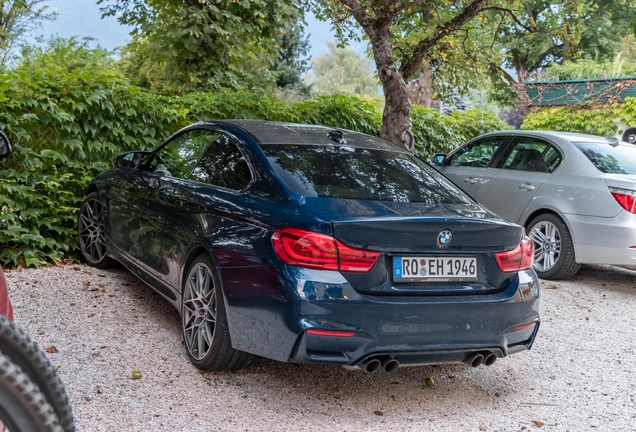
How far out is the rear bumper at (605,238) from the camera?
22.7ft

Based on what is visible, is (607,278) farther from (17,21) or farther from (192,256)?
(17,21)

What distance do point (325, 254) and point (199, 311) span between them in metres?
1.16

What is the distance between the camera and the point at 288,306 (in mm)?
3447

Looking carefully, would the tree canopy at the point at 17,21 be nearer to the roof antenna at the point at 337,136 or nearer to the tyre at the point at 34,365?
the roof antenna at the point at 337,136

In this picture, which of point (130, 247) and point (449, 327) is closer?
point (449, 327)

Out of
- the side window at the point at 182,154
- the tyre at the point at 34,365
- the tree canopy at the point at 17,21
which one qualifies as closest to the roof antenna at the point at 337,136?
the side window at the point at 182,154

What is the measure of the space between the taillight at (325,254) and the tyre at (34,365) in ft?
6.12

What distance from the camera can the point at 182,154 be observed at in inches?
202

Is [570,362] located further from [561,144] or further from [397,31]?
[397,31]

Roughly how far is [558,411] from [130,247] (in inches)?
133

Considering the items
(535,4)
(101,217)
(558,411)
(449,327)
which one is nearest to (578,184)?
(558,411)

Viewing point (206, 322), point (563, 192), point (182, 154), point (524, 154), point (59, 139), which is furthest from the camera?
point (524, 154)

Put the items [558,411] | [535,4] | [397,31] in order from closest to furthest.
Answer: [558,411], [397,31], [535,4]

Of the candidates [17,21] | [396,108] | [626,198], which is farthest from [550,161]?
[17,21]
